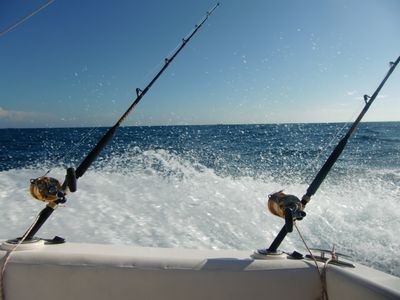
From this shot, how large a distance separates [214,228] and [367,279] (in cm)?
285

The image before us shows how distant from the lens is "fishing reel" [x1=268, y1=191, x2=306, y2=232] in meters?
1.38

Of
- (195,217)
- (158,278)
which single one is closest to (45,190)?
(158,278)

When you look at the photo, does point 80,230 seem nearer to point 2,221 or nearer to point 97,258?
point 2,221

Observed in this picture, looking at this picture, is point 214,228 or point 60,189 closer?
point 60,189

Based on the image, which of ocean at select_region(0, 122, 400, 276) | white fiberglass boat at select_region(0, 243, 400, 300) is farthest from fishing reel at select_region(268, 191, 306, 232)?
ocean at select_region(0, 122, 400, 276)

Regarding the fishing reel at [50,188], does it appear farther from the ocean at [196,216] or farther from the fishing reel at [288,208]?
the ocean at [196,216]

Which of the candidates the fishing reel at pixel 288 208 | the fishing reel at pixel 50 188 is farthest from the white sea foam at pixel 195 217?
the fishing reel at pixel 288 208

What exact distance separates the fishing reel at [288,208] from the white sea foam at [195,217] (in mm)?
2175

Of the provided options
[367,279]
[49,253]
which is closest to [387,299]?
[367,279]

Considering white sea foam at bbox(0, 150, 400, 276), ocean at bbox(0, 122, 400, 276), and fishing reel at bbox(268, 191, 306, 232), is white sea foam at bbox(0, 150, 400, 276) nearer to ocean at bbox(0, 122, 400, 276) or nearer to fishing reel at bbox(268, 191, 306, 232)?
ocean at bbox(0, 122, 400, 276)

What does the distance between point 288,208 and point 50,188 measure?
3.37 ft

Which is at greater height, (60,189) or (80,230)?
(60,189)

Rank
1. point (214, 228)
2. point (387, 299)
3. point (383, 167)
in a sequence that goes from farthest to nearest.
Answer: point (383, 167) → point (214, 228) → point (387, 299)

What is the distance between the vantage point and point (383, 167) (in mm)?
11281
